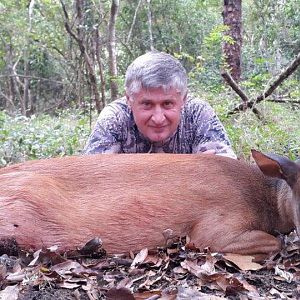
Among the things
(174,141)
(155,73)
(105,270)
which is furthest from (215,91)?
(105,270)

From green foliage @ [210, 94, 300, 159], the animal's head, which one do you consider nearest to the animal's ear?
the animal's head

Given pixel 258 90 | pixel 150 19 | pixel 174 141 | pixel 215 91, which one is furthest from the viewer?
pixel 150 19

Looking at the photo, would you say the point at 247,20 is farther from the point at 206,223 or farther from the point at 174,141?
the point at 206,223

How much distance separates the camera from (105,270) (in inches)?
153

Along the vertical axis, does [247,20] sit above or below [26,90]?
above

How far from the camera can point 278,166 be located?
4.39 m

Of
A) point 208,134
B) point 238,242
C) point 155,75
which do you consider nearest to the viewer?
point 238,242

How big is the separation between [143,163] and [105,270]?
947 millimetres

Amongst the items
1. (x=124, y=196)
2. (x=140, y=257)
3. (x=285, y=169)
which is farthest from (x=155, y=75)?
(x=140, y=257)

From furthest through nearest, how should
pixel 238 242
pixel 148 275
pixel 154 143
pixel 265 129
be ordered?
1. pixel 265 129
2. pixel 154 143
3. pixel 238 242
4. pixel 148 275

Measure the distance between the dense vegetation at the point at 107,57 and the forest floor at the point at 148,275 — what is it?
3970mm

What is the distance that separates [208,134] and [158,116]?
2.71 feet

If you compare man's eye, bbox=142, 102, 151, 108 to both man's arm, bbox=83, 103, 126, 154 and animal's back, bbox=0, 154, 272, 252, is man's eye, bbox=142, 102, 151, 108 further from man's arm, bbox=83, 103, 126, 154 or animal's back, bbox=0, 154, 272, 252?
animal's back, bbox=0, 154, 272, 252

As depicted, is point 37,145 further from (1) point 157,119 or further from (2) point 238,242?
(2) point 238,242
